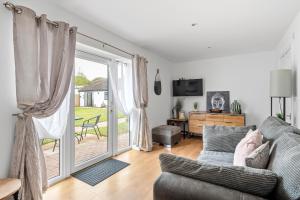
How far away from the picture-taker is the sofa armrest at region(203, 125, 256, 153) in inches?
93.9

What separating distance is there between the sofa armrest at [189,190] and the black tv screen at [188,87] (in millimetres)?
4288

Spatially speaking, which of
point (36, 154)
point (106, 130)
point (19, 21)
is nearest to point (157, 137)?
point (106, 130)

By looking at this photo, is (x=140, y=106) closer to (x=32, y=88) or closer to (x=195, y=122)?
(x=195, y=122)

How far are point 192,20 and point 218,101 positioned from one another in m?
3.00

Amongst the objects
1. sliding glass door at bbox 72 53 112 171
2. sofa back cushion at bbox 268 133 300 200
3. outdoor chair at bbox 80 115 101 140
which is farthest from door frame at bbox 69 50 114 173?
sofa back cushion at bbox 268 133 300 200

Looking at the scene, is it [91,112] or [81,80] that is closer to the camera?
[81,80]

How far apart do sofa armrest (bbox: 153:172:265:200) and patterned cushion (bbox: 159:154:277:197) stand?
31 mm

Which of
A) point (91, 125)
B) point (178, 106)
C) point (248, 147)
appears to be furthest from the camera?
point (178, 106)

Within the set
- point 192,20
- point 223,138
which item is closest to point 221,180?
point 223,138

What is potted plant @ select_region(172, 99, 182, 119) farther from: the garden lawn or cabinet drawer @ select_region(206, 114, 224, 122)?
the garden lawn

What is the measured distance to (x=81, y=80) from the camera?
2938 mm

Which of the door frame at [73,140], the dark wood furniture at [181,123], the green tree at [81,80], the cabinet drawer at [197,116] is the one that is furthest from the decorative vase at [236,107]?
the green tree at [81,80]

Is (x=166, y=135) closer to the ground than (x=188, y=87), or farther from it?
closer to the ground

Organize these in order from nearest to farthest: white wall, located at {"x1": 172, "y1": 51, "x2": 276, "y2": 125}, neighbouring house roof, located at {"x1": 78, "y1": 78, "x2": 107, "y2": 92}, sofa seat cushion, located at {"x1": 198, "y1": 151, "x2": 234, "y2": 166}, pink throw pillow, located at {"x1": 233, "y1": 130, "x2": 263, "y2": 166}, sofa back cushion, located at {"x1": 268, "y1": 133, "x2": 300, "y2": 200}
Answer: sofa back cushion, located at {"x1": 268, "y1": 133, "x2": 300, "y2": 200}, pink throw pillow, located at {"x1": 233, "y1": 130, "x2": 263, "y2": 166}, sofa seat cushion, located at {"x1": 198, "y1": 151, "x2": 234, "y2": 166}, neighbouring house roof, located at {"x1": 78, "y1": 78, "x2": 107, "y2": 92}, white wall, located at {"x1": 172, "y1": 51, "x2": 276, "y2": 125}
